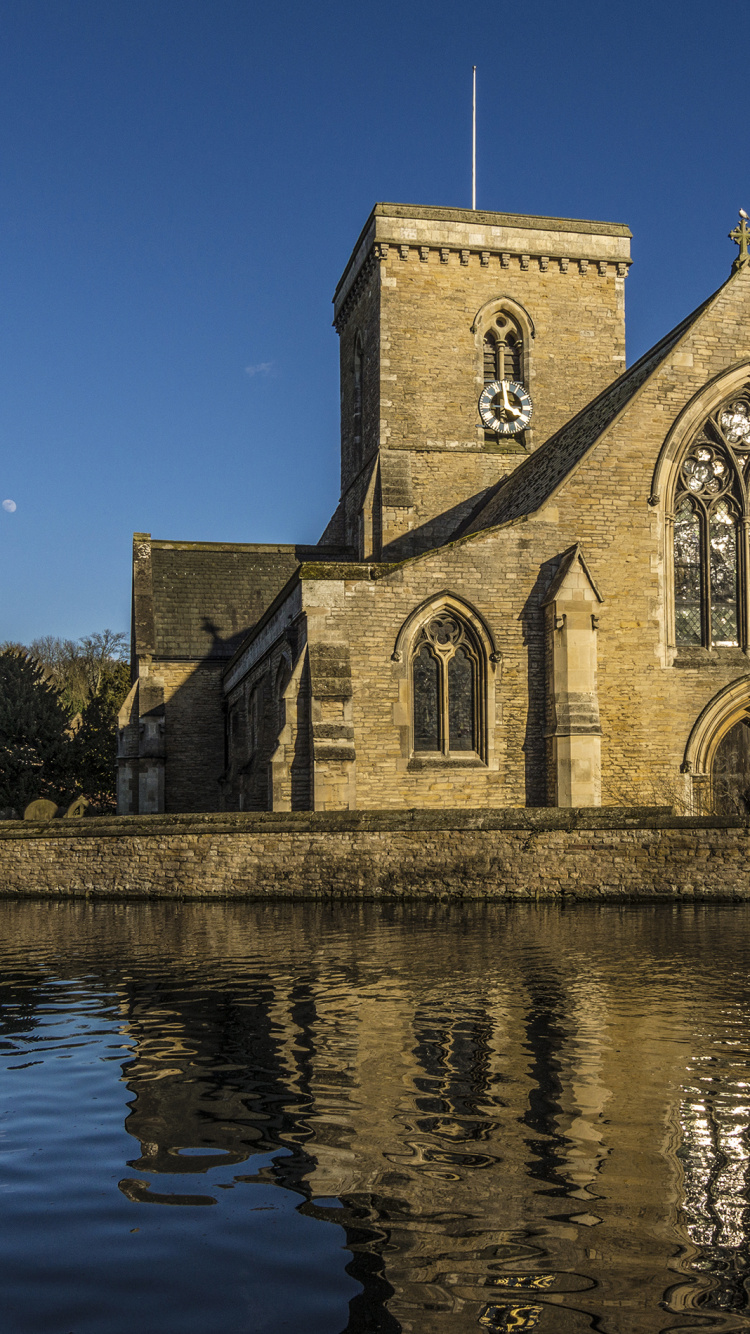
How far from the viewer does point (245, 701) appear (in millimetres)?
30625

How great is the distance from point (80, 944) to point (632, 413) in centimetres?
1490

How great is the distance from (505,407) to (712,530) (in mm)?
10558

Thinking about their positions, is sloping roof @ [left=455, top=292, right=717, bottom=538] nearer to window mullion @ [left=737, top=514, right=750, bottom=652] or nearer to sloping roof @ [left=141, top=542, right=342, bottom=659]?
window mullion @ [left=737, top=514, right=750, bottom=652]

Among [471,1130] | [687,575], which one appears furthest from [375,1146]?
[687,575]

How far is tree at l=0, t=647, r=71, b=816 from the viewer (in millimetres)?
33031

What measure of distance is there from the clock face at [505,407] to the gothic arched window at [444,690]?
466 inches

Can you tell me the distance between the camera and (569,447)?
953 inches

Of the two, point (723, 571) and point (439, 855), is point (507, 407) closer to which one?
point (723, 571)

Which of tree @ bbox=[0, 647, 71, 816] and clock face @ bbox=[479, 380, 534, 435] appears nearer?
clock face @ bbox=[479, 380, 534, 435]

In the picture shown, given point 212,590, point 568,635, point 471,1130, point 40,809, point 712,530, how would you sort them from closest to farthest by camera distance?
point 471,1130 → point 568,635 → point 712,530 → point 40,809 → point 212,590

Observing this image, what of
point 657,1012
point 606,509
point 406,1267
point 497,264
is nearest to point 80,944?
point 657,1012

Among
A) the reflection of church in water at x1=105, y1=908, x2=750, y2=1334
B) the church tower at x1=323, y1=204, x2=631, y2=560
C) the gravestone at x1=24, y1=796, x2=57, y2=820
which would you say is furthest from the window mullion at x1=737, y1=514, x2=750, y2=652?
the gravestone at x1=24, y1=796, x2=57, y2=820

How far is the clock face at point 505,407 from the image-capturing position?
31.9 meters

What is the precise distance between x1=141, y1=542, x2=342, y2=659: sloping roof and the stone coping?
58.4ft
